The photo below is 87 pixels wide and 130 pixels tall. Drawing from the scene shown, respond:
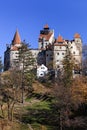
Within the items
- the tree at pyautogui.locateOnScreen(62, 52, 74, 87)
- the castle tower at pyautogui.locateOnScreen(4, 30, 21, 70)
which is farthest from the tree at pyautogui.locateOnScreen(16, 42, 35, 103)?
the castle tower at pyautogui.locateOnScreen(4, 30, 21, 70)

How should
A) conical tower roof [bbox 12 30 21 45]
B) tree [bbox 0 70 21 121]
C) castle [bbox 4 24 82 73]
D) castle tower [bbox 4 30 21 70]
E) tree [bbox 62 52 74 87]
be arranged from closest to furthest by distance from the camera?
tree [bbox 0 70 21 121]
tree [bbox 62 52 74 87]
castle [bbox 4 24 82 73]
castle tower [bbox 4 30 21 70]
conical tower roof [bbox 12 30 21 45]

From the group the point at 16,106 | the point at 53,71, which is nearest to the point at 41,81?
the point at 53,71

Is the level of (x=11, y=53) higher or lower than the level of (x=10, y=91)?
higher

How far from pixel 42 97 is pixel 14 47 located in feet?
126

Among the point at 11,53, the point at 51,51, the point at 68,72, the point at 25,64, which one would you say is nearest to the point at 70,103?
the point at 68,72

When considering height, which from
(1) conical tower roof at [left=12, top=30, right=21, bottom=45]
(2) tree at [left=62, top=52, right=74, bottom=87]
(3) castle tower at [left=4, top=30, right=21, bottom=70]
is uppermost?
(1) conical tower roof at [left=12, top=30, right=21, bottom=45]

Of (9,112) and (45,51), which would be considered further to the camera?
(45,51)

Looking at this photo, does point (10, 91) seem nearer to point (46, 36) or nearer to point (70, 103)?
point (70, 103)

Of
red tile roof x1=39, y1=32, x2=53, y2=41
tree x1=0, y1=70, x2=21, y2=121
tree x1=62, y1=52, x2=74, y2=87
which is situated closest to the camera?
tree x1=0, y1=70, x2=21, y2=121

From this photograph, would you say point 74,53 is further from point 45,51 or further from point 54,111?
point 54,111

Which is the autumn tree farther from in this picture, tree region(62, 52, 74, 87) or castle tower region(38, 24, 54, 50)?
castle tower region(38, 24, 54, 50)

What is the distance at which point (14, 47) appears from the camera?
4894 inches

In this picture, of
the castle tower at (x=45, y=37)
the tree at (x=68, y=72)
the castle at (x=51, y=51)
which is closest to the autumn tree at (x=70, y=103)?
the tree at (x=68, y=72)

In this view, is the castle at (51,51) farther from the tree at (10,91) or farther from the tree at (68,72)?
the tree at (10,91)
